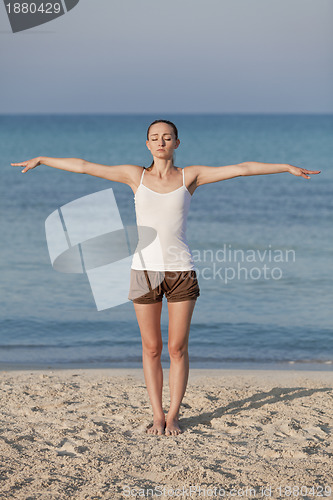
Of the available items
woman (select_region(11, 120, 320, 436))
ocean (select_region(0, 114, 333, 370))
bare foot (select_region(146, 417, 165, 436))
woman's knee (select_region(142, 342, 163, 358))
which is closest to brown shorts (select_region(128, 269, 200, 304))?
woman (select_region(11, 120, 320, 436))

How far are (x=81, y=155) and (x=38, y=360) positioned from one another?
39.7 meters

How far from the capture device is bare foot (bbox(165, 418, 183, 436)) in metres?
4.96

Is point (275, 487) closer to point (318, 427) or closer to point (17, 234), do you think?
point (318, 427)

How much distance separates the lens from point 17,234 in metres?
16.1

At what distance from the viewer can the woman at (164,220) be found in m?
4.59

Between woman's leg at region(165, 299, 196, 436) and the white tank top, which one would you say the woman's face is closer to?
the white tank top

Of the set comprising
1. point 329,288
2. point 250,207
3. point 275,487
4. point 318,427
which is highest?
point 275,487

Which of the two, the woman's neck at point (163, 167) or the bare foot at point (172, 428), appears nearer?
the woman's neck at point (163, 167)

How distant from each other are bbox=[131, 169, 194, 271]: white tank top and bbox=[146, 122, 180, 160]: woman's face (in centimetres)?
26

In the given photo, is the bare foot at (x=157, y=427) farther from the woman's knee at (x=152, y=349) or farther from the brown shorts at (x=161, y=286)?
the brown shorts at (x=161, y=286)

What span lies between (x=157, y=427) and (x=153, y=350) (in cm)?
61

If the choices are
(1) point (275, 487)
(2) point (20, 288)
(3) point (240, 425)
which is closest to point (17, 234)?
(2) point (20, 288)

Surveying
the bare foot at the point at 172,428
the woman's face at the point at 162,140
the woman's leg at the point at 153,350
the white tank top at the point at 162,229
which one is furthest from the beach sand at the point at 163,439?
the woman's face at the point at 162,140

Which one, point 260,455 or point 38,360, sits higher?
point 260,455
